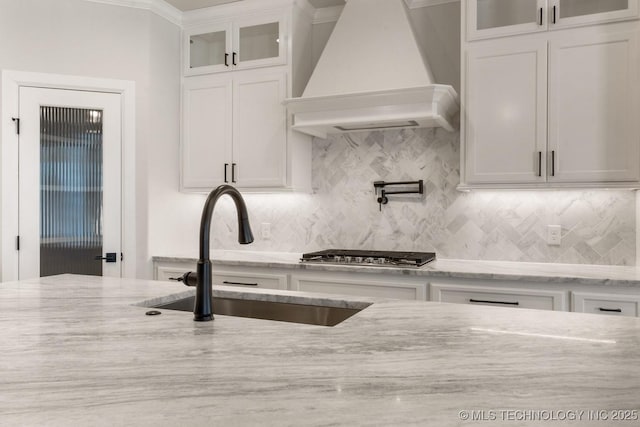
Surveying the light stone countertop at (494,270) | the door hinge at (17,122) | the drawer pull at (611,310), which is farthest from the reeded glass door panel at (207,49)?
the drawer pull at (611,310)

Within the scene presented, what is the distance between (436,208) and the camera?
11.2ft

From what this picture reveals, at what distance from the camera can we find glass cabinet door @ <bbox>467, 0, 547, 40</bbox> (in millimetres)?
2830

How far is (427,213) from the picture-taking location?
345cm

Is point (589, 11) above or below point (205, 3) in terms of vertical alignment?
below

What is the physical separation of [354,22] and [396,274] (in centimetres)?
168

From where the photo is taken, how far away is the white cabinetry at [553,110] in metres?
2.66

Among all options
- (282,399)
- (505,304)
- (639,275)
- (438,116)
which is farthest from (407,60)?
(282,399)

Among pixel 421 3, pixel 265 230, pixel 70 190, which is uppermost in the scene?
pixel 421 3

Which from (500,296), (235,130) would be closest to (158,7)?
(235,130)

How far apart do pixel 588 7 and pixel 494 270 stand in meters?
1.57

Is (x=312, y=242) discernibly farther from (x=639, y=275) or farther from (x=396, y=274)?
(x=639, y=275)

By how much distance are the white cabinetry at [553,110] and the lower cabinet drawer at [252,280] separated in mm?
1312

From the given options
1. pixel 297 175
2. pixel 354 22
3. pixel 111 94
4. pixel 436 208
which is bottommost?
pixel 436 208

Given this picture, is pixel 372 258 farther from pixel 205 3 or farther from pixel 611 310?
pixel 205 3
